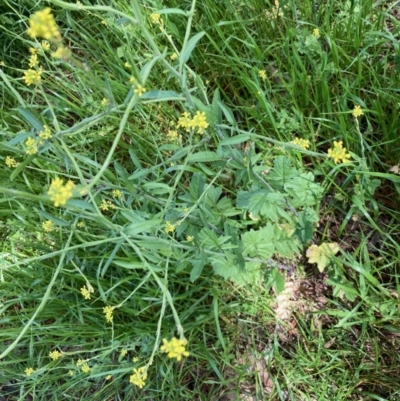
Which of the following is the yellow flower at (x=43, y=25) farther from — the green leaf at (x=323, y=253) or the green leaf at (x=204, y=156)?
the green leaf at (x=323, y=253)

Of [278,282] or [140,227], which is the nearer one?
[140,227]

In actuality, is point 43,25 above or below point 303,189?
above

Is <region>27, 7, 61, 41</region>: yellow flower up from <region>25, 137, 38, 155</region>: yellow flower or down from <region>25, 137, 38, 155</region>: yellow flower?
up

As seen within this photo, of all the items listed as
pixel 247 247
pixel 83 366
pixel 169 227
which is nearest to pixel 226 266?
pixel 247 247

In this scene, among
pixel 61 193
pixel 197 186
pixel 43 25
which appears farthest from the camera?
pixel 197 186

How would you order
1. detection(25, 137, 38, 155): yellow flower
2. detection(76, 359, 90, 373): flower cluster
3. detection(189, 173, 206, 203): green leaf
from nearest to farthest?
1. detection(25, 137, 38, 155): yellow flower
2. detection(189, 173, 206, 203): green leaf
3. detection(76, 359, 90, 373): flower cluster

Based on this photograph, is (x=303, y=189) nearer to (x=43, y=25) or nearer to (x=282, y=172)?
(x=282, y=172)

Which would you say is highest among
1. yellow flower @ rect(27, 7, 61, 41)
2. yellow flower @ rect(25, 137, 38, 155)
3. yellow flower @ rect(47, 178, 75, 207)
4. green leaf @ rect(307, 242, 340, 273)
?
yellow flower @ rect(27, 7, 61, 41)

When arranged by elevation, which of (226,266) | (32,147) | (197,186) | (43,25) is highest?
(43,25)

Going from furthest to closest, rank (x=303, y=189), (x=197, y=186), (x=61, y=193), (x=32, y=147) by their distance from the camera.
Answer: (x=303, y=189) → (x=197, y=186) → (x=32, y=147) → (x=61, y=193)

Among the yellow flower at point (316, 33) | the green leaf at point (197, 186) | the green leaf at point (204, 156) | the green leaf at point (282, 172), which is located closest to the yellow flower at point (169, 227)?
→ the green leaf at point (197, 186)

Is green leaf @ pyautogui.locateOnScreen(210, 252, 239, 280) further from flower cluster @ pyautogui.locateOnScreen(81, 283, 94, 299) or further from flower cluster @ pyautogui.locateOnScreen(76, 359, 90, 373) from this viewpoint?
flower cluster @ pyautogui.locateOnScreen(76, 359, 90, 373)

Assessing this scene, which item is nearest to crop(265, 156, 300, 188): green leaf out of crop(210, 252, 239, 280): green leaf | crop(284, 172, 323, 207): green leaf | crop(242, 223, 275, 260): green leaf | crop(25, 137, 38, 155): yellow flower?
crop(284, 172, 323, 207): green leaf

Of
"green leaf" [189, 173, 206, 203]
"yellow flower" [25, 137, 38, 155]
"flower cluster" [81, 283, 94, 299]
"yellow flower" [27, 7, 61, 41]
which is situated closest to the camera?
"yellow flower" [27, 7, 61, 41]
